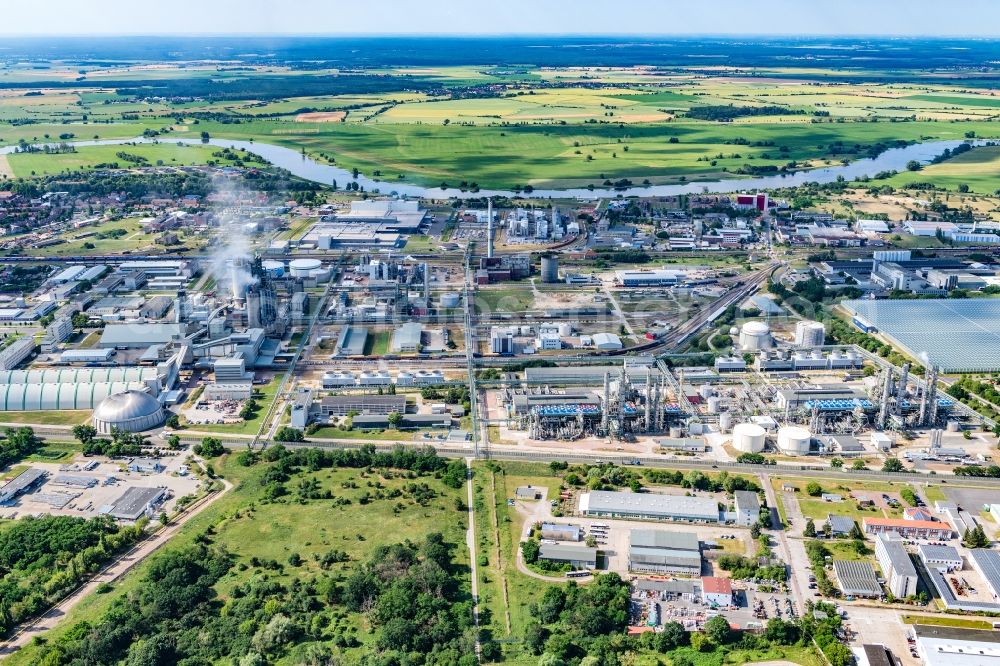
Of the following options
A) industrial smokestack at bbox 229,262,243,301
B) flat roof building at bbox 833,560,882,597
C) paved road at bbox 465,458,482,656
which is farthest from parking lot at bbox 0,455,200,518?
flat roof building at bbox 833,560,882,597

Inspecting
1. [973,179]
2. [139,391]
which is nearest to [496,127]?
[973,179]

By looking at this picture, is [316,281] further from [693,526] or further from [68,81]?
[68,81]

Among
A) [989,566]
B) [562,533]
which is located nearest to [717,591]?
[562,533]

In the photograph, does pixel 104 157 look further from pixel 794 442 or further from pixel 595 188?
pixel 794 442

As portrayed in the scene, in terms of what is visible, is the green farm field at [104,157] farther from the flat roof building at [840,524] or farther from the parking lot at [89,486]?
the flat roof building at [840,524]

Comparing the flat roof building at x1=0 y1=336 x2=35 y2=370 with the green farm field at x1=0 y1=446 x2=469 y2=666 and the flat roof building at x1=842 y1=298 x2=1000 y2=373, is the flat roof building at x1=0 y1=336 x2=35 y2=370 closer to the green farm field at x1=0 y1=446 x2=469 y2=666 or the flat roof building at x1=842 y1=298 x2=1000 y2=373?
the green farm field at x1=0 y1=446 x2=469 y2=666

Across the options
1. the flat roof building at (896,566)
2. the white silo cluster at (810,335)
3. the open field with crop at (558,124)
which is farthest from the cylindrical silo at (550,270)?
the open field with crop at (558,124)
